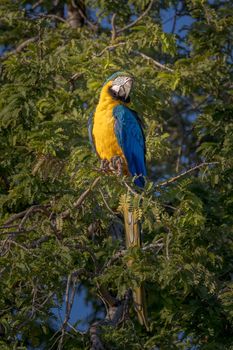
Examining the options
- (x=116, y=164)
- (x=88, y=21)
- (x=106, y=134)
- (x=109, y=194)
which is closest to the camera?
(x=109, y=194)

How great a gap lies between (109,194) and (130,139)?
124 cm

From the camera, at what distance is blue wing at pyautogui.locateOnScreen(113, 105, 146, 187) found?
637 cm

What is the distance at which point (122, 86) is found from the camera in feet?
21.2

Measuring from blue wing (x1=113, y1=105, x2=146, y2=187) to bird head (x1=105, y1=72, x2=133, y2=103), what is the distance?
9cm

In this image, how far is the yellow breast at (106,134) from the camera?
6359mm

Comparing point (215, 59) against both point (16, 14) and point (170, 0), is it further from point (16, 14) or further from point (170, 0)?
point (16, 14)

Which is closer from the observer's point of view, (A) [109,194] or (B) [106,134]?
(A) [109,194]

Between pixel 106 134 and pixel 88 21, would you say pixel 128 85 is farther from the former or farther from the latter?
pixel 88 21

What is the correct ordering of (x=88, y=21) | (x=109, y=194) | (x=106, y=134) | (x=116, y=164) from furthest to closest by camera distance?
(x=88, y=21) < (x=106, y=134) < (x=116, y=164) < (x=109, y=194)

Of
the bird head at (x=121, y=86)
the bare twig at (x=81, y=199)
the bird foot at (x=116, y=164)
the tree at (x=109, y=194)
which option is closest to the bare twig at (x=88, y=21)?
the tree at (x=109, y=194)

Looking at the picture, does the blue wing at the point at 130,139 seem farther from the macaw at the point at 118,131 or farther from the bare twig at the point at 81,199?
the bare twig at the point at 81,199

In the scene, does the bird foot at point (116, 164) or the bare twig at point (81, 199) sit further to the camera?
the bird foot at point (116, 164)

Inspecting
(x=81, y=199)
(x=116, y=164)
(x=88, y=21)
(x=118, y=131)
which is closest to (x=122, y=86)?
(x=118, y=131)

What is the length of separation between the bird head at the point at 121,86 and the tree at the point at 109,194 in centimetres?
35
